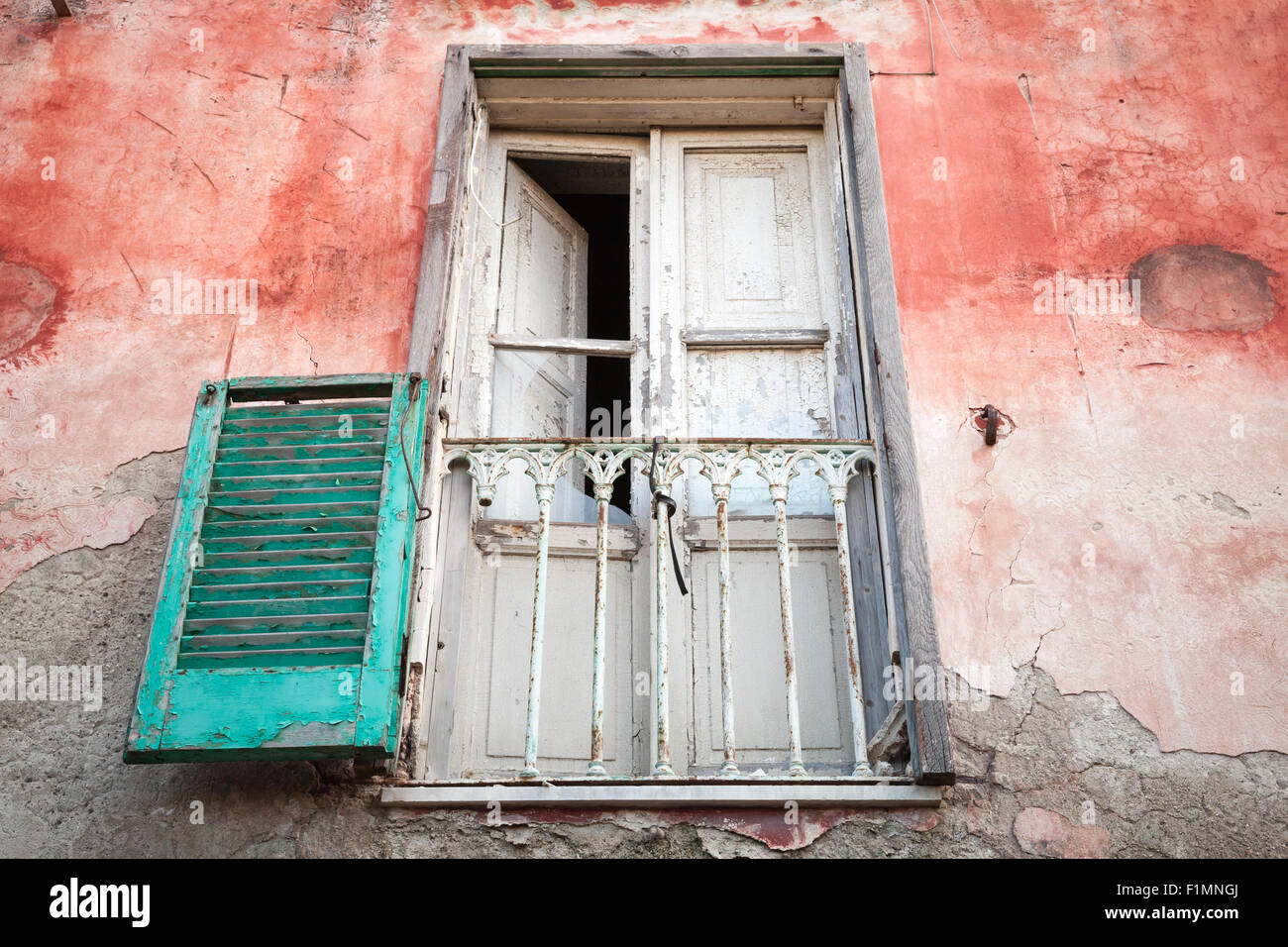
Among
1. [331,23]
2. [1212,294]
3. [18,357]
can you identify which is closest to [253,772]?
[18,357]

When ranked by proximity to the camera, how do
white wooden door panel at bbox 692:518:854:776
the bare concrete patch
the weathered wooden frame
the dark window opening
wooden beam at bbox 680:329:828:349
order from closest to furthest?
the weathered wooden frame, white wooden door panel at bbox 692:518:854:776, the bare concrete patch, wooden beam at bbox 680:329:828:349, the dark window opening

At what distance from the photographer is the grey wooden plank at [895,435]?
320cm

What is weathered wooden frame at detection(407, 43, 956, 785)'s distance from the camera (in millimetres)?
3338

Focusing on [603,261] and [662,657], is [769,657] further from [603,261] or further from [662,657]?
[603,261]

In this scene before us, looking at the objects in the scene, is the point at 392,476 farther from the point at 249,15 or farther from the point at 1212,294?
the point at 1212,294

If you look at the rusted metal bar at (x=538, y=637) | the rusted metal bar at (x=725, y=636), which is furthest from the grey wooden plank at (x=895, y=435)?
the rusted metal bar at (x=538, y=637)

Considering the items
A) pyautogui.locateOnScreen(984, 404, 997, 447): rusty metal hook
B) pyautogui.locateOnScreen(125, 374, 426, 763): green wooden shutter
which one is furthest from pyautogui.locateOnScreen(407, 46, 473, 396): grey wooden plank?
pyautogui.locateOnScreen(984, 404, 997, 447): rusty metal hook

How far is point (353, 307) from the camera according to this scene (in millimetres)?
3977

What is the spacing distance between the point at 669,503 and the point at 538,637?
22.1 inches

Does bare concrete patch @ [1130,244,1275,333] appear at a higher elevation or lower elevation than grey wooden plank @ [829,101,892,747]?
higher

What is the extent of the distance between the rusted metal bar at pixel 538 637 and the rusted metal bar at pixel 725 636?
0.49 m

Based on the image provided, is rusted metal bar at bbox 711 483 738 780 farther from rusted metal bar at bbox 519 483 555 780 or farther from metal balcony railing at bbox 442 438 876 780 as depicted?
rusted metal bar at bbox 519 483 555 780
